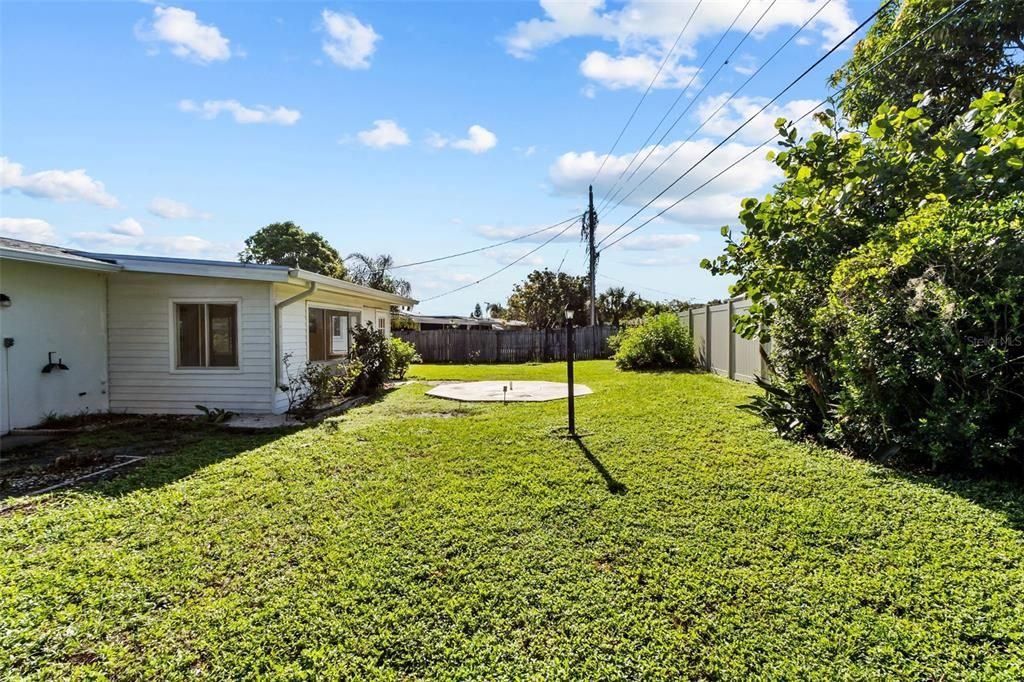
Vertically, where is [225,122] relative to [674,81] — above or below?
below

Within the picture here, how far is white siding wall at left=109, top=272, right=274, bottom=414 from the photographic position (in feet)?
25.3

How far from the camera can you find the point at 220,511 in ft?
12.4

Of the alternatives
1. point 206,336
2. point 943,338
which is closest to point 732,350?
point 943,338

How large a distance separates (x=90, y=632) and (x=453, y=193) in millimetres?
13779

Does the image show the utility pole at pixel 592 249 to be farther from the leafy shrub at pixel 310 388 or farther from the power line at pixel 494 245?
the leafy shrub at pixel 310 388

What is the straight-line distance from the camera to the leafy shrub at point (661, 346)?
12.7m

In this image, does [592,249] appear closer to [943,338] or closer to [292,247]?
[943,338]

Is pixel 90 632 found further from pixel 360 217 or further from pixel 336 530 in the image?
pixel 360 217

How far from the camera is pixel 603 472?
4512 mm

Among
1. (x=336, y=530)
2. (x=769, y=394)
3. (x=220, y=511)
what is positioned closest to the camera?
(x=336, y=530)

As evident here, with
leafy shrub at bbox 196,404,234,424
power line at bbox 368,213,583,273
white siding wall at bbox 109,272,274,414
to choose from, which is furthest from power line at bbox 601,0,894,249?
leafy shrub at bbox 196,404,234,424

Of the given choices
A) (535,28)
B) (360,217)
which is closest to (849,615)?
(535,28)

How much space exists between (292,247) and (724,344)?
94.6ft

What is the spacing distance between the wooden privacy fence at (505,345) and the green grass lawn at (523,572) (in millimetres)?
Answer: 14319
